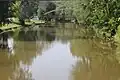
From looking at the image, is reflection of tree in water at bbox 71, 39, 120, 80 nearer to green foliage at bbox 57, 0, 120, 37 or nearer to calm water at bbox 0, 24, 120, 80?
calm water at bbox 0, 24, 120, 80

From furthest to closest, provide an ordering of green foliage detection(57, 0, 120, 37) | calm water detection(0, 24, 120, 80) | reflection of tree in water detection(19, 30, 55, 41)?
1. reflection of tree in water detection(19, 30, 55, 41)
2. green foliage detection(57, 0, 120, 37)
3. calm water detection(0, 24, 120, 80)

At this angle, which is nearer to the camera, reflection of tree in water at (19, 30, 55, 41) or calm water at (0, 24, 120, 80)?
calm water at (0, 24, 120, 80)

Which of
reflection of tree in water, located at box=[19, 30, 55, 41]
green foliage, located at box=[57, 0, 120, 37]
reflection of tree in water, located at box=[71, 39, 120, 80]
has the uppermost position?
green foliage, located at box=[57, 0, 120, 37]

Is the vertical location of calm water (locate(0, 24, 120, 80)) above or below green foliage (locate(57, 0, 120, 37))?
below

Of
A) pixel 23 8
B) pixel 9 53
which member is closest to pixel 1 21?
pixel 23 8

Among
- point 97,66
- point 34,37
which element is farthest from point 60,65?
point 34,37

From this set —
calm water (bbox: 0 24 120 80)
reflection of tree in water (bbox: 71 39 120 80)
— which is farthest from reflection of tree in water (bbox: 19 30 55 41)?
reflection of tree in water (bbox: 71 39 120 80)

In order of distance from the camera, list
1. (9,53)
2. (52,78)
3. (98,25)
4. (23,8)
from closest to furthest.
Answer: (52,78), (9,53), (98,25), (23,8)

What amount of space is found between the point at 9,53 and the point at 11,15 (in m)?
29.2

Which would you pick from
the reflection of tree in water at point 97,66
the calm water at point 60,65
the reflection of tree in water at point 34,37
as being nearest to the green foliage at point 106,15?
the reflection of tree in water at point 97,66

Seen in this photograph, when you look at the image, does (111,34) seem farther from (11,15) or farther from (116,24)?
(11,15)

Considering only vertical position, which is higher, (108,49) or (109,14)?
(109,14)

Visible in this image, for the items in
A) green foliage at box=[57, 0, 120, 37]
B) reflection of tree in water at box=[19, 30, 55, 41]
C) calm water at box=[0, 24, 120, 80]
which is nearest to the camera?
calm water at box=[0, 24, 120, 80]

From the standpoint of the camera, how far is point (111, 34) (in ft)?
102
